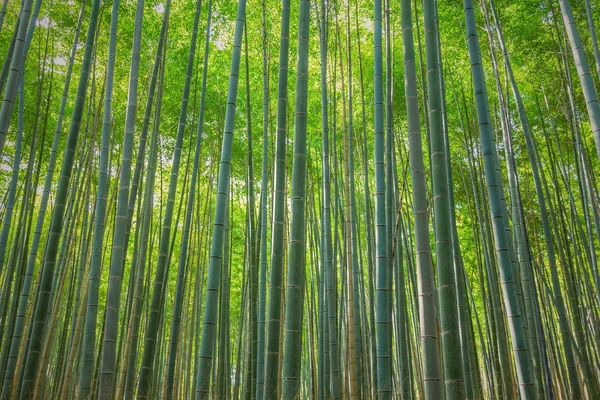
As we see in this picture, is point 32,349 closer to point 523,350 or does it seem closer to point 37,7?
point 37,7

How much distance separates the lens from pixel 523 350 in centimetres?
226

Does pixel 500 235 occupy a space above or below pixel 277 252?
above

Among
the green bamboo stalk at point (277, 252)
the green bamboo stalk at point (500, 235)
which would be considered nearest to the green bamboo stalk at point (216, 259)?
the green bamboo stalk at point (277, 252)

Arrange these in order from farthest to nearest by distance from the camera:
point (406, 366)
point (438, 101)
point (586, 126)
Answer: point (586, 126) → point (406, 366) → point (438, 101)

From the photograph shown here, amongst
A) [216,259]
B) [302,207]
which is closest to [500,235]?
[302,207]

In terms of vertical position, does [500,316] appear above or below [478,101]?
below

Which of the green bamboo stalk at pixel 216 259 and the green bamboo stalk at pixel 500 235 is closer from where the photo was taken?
the green bamboo stalk at pixel 216 259

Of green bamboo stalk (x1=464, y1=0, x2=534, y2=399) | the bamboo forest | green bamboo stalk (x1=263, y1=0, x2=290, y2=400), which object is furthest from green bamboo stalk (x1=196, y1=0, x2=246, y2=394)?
green bamboo stalk (x1=464, y1=0, x2=534, y2=399)

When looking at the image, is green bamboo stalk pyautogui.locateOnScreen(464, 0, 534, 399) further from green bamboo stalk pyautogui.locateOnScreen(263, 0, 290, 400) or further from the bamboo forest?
green bamboo stalk pyautogui.locateOnScreen(263, 0, 290, 400)

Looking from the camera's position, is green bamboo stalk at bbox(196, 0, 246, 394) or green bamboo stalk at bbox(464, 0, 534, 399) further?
green bamboo stalk at bbox(464, 0, 534, 399)

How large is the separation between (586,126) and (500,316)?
3.78 metres

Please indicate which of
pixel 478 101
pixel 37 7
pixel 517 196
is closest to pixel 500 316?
pixel 517 196

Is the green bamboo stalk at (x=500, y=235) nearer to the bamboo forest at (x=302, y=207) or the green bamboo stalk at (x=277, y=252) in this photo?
the bamboo forest at (x=302, y=207)

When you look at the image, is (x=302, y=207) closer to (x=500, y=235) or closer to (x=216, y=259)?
(x=216, y=259)
